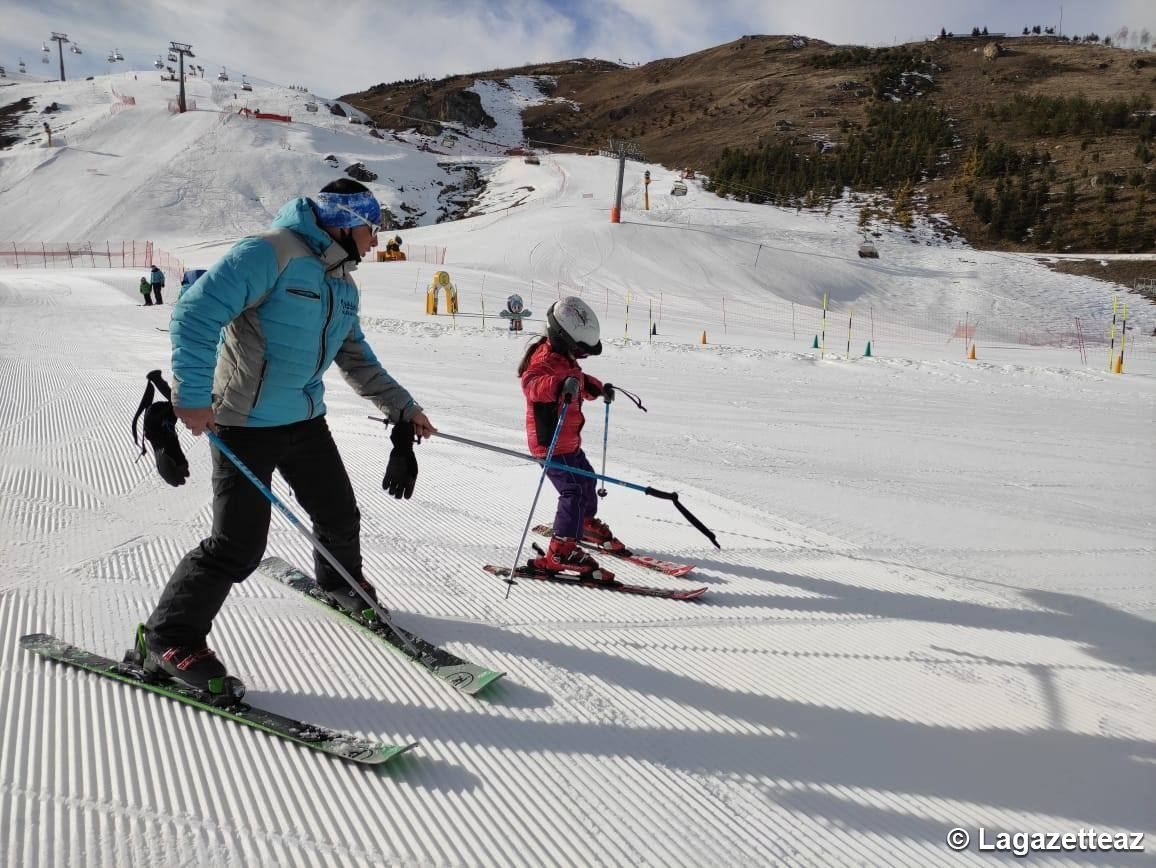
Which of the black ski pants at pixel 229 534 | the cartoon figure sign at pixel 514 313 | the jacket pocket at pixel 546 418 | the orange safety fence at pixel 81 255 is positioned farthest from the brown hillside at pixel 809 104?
the black ski pants at pixel 229 534

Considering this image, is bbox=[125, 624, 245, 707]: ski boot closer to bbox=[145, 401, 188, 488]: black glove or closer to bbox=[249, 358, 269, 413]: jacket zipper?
bbox=[145, 401, 188, 488]: black glove

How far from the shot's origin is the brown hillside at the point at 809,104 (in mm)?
36281

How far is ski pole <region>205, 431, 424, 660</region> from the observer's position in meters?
2.62

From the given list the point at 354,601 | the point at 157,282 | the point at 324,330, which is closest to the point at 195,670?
the point at 354,601

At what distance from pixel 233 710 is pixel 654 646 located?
69.5 inches

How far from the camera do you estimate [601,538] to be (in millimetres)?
4605

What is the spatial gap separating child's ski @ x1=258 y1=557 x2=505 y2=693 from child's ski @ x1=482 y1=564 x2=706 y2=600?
908 millimetres

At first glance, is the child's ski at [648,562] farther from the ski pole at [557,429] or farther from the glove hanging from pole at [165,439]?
the glove hanging from pole at [165,439]

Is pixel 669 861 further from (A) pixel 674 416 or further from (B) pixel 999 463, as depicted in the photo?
(A) pixel 674 416

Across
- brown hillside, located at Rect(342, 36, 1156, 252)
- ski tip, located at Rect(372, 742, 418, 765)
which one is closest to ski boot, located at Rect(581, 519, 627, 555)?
ski tip, located at Rect(372, 742, 418, 765)

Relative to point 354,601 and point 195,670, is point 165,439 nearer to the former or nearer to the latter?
point 195,670

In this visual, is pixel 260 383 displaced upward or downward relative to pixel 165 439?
upward

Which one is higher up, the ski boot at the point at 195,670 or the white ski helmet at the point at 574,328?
the white ski helmet at the point at 574,328

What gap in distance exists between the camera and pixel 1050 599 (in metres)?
4.10
